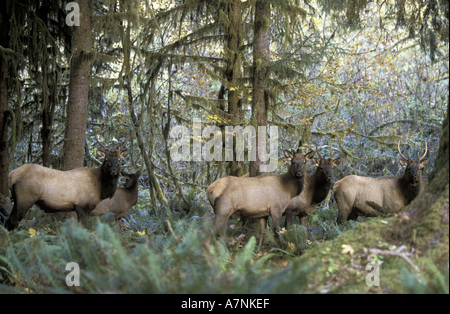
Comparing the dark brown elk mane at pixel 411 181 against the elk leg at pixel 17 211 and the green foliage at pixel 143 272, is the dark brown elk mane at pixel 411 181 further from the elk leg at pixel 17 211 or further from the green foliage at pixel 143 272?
the elk leg at pixel 17 211

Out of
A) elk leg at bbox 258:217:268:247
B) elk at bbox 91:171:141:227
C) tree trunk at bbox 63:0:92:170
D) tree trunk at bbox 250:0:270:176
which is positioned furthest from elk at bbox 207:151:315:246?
tree trunk at bbox 63:0:92:170

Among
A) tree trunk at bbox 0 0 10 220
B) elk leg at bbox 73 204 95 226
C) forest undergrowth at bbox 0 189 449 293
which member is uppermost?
tree trunk at bbox 0 0 10 220

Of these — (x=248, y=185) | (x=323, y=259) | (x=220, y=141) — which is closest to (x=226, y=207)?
(x=248, y=185)

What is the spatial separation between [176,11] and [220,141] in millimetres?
4148

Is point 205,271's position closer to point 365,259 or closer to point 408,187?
point 365,259

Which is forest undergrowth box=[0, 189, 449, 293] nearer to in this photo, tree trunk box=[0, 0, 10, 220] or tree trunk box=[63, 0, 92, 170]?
tree trunk box=[63, 0, 92, 170]

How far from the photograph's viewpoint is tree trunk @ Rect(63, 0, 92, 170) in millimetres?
10984

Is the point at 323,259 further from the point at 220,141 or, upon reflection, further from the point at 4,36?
the point at 4,36

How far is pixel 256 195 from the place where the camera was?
1002 cm

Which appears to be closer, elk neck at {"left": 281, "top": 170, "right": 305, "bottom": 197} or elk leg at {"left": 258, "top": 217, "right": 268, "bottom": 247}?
elk leg at {"left": 258, "top": 217, "right": 268, "bottom": 247}

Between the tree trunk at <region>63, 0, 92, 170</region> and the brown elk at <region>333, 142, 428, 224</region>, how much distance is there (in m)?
6.65

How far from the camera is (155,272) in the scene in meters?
3.69

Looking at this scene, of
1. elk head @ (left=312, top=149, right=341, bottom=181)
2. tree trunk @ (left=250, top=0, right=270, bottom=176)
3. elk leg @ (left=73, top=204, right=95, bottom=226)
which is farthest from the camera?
tree trunk @ (left=250, top=0, right=270, bottom=176)

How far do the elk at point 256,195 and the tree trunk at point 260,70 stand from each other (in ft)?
3.89
